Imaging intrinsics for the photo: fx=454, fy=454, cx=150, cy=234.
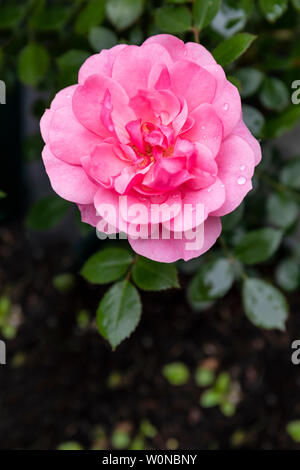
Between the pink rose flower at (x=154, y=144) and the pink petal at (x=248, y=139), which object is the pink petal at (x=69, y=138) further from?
the pink petal at (x=248, y=139)

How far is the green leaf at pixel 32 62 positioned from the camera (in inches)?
33.3

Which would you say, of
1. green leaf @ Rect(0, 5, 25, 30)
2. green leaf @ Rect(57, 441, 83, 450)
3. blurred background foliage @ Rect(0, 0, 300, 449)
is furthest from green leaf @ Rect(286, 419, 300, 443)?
green leaf @ Rect(0, 5, 25, 30)

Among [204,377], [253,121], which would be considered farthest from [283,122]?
[204,377]

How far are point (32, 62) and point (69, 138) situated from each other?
457mm

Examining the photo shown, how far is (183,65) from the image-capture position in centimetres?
46

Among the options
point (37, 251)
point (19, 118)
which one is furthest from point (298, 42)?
point (37, 251)

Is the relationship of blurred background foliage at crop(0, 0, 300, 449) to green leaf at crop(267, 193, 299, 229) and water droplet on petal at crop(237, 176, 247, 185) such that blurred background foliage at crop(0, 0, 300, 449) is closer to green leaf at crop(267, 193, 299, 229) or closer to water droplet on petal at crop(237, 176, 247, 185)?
green leaf at crop(267, 193, 299, 229)

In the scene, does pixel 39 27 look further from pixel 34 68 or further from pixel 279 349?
pixel 279 349

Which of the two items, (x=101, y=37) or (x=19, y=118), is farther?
(x=19, y=118)

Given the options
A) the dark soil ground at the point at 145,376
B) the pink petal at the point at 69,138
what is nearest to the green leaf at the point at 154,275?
the pink petal at the point at 69,138

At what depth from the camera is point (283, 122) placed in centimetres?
74

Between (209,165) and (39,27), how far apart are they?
0.55m

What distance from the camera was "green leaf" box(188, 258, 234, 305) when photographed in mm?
760

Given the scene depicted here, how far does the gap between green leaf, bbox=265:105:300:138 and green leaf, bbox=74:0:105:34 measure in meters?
0.34
